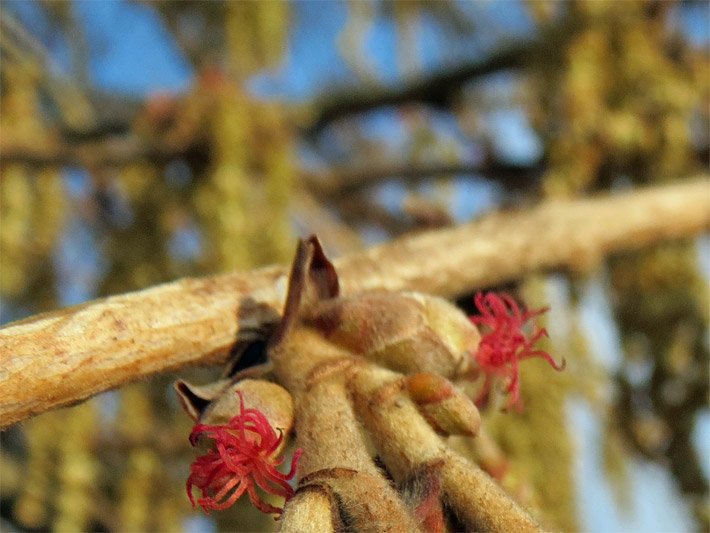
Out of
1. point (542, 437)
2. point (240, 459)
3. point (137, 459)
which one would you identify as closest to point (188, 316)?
point (240, 459)

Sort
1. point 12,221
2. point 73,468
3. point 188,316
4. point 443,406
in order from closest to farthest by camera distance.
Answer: point 443,406 → point 188,316 → point 73,468 → point 12,221

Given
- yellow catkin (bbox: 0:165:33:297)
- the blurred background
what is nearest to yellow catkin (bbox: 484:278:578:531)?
the blurred background

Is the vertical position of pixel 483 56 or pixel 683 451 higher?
pixel 483 56

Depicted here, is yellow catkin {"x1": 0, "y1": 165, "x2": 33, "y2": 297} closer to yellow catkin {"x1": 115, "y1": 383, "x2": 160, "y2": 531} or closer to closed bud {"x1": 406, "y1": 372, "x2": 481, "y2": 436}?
yellow catkin {"x1": 115, "y1": 383, "x2": 160, "y2": 531}

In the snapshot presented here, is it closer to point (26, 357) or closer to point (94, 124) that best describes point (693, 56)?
point (94, 124)

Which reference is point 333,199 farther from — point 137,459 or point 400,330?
point 400,330

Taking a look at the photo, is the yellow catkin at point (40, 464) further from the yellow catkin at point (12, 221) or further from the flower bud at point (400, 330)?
the flower bud at point (400, 330)

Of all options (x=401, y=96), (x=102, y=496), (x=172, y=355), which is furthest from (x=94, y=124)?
(x=172, y=355)
